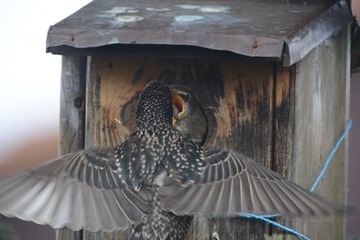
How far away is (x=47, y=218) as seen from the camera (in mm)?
3029

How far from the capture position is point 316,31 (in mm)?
3240

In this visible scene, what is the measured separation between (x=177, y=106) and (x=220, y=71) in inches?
7.4

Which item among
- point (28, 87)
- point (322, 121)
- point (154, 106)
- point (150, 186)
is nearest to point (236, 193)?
point (150, 186)

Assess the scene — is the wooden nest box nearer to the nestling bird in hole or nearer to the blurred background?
the nestling bird in hole

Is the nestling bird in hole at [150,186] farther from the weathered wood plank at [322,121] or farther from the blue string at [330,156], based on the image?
the blue string at [330,156]

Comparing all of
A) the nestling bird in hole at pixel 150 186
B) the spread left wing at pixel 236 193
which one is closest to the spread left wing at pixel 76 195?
the nestling bird in hole at pixel 150 186

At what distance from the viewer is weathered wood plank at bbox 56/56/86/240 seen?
3471 millimetres

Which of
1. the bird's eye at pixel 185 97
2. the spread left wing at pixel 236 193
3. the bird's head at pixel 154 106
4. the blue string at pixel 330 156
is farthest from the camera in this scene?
the blue string at pixel 330 156

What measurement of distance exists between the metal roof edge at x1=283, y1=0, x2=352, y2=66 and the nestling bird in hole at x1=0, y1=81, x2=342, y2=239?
330 millimetres

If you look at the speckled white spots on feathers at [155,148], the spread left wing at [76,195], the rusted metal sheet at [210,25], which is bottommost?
the spread left wing at [76,195]

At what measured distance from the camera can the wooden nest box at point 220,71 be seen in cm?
307

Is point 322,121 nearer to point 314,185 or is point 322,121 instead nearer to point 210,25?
point 314,185

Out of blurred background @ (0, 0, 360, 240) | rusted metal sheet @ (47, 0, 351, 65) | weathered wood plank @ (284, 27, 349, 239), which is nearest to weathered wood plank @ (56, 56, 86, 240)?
rusted metal sheet @ (47, 0, 351, 65)

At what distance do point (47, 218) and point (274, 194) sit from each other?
0.60 m
